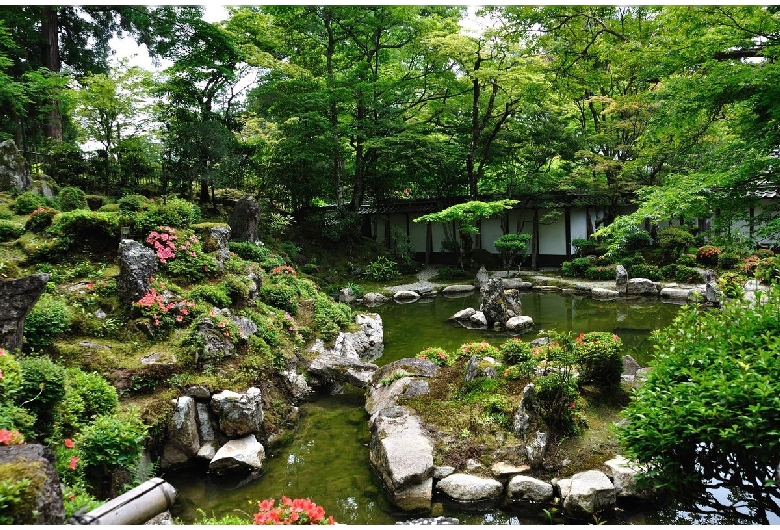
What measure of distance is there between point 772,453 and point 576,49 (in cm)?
1037

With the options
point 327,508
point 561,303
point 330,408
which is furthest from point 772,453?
point 561,303

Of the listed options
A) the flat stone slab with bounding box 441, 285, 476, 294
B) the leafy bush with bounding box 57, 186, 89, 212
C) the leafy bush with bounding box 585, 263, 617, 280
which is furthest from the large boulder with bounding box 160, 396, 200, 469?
the leafy bush with bounding box 585, 263, 617, 280

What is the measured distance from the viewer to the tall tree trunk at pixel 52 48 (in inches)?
752

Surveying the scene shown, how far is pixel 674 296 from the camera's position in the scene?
18109mm

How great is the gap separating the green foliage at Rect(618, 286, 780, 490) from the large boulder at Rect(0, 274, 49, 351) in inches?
304

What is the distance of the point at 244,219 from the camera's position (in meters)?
16.4

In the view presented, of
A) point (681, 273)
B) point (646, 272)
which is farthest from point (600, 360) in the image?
point (646, 272)

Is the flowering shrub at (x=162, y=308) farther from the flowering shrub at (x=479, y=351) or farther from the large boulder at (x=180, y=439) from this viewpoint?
the flowering shrub at (x=479, y=351)

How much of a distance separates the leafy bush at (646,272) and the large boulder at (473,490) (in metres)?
17.2

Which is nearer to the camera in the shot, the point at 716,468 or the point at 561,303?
the point at 716,468

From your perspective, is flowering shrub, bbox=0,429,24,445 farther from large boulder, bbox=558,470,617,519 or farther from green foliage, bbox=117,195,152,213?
green foliage, bbox=117,195,152,213

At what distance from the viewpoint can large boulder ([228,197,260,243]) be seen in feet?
53.7

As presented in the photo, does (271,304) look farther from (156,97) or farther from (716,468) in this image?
(156,97)

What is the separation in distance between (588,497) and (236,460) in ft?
16.9
